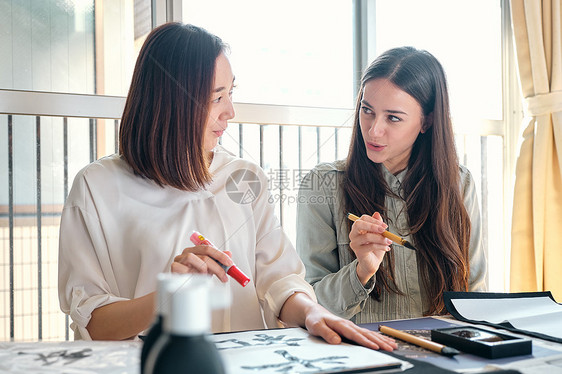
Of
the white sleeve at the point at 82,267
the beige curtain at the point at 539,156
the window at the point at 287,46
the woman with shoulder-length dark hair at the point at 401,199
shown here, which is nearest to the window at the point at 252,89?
the window at the point at 287,46

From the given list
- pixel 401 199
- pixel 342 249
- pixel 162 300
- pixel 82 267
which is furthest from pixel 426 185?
pixel 162 300

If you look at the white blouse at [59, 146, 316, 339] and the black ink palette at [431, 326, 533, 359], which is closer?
the black ink palette at [431, 326, 533, 359]

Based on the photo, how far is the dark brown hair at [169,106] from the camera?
1124mm

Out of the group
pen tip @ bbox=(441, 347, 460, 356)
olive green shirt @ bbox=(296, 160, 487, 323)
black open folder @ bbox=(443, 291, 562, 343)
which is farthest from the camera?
olive green shirt @ bbox=(296, 160, 487, 323)

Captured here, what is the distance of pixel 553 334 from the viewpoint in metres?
0.81

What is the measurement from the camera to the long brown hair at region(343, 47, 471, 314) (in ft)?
4.47

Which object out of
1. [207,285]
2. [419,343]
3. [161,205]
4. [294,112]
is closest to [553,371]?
[419,343]

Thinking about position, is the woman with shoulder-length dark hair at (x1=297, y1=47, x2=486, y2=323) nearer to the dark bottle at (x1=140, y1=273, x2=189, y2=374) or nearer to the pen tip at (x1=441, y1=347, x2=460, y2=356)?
the pen tip at (x1=441, y1=347, x2=460, y2=356)

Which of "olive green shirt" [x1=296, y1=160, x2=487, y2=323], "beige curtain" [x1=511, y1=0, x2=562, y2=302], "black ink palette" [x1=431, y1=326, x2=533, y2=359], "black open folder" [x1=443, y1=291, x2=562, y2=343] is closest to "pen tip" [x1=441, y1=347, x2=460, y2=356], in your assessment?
"black ink palette" [x1=431, y1=326, x2=533, y2=359]

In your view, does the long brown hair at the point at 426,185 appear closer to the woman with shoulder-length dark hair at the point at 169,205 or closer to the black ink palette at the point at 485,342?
the woman with shoulder-length dark hair at the point at 169,205

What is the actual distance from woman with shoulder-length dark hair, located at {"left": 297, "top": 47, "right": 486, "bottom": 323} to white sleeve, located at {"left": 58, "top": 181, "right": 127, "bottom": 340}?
540mm

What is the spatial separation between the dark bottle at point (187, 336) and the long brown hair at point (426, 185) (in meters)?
1.05

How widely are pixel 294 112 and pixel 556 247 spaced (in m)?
1.06

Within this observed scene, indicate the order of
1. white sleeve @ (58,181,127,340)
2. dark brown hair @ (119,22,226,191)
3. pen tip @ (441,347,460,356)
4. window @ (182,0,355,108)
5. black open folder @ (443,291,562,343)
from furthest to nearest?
window @ (182,0,355,108), dark brown hair @ (119,22,226,191), white sleeve @ (58,181,127,340), black open folder @ (443,291,562,343), pen tip @ (441,347,460,356)
